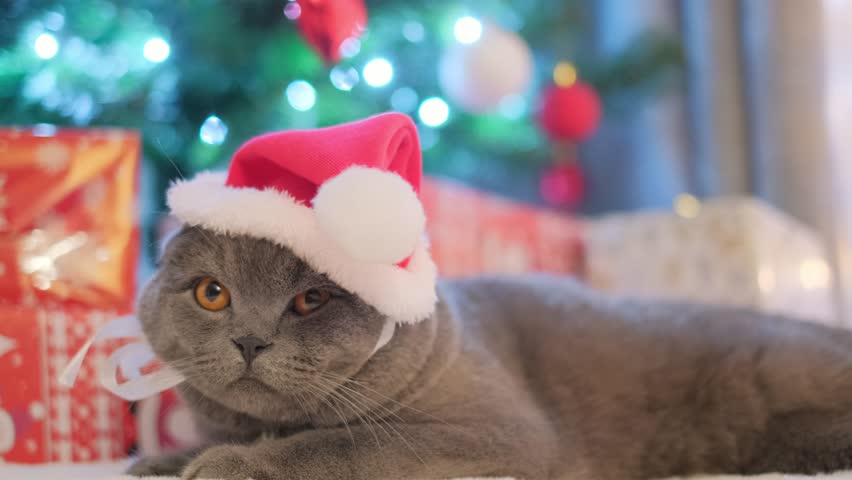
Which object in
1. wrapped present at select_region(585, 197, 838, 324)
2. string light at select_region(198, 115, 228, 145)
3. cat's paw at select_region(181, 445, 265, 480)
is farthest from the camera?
wrapped present at select_region(585, 197, 838, 324)

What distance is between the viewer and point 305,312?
0.93 m

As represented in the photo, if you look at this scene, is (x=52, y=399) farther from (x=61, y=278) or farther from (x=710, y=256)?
(x=710, y=256)

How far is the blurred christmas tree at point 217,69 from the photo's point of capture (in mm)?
1375

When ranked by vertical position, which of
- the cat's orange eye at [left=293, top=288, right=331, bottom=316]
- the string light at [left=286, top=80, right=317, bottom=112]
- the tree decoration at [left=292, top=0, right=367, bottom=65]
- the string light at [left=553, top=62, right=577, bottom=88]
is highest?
the string light at [left=553, top=62, right=577, bottom=88]

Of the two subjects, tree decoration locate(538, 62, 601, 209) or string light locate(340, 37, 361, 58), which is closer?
string light locate(340, 37, 361, 58)

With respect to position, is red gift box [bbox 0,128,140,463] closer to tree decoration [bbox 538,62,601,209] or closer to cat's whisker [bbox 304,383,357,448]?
cat's whisker [bbox 304,383,357,448]

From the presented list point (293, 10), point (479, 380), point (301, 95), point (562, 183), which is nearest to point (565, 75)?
point (562, 183)

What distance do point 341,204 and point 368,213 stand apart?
3 cm

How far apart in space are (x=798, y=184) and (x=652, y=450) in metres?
1.65

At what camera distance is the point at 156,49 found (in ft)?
4.77

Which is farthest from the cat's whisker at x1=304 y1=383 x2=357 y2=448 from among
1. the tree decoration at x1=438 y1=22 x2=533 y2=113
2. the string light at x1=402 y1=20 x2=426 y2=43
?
the string light at x1=402 y1=20 x2=426 y2=43

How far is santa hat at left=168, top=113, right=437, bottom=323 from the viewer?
0.83m

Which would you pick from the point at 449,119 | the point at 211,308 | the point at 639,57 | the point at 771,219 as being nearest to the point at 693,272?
the point at 771,219

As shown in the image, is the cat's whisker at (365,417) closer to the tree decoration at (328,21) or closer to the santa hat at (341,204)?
the santa hat at (341,204)
